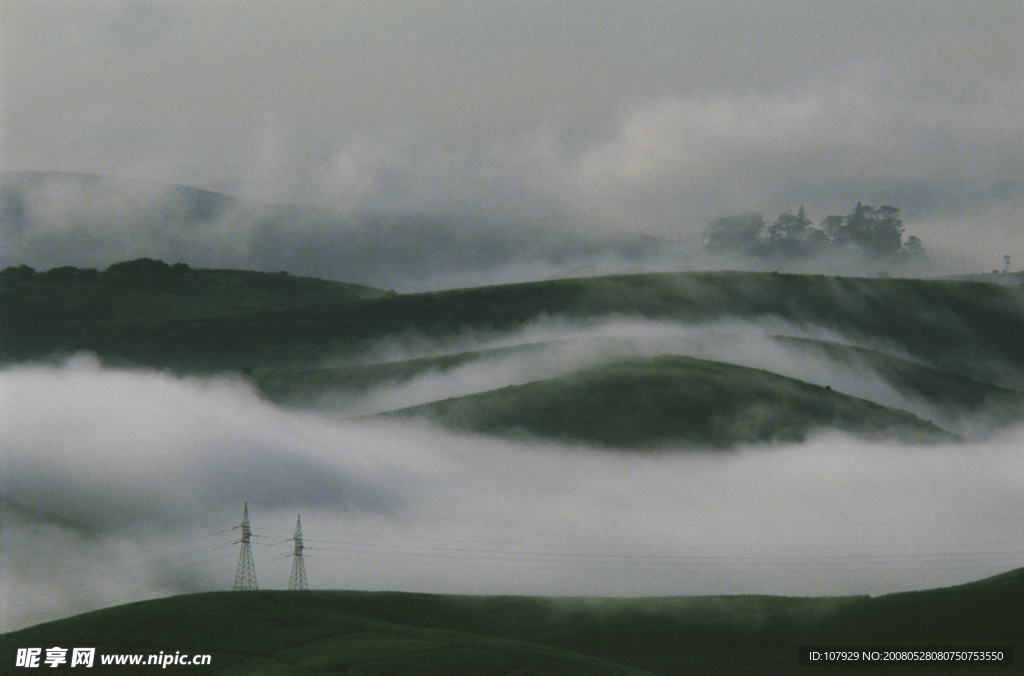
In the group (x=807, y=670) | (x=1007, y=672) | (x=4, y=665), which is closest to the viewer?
(x=4, y=665)

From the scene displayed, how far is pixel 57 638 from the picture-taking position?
552ft

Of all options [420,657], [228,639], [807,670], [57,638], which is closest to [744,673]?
[807,670]

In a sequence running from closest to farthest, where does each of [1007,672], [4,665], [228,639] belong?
[4,665], [228,639], [1007,672]

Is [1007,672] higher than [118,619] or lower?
lower

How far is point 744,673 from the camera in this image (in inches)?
7825

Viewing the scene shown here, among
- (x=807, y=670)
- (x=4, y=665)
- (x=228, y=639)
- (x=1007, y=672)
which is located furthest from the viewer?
(x=807, y=670)

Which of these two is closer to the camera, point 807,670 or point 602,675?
point 602,675

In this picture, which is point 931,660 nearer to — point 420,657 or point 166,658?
point 420,657

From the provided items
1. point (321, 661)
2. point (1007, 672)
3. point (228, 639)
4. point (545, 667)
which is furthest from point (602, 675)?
point (1007, 672)

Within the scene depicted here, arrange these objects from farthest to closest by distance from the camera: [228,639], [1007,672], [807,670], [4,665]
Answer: [807,670], [1007,672], [228,639], [4,665]

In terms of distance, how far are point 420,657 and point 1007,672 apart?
77116 mm

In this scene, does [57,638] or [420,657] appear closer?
[420,657]

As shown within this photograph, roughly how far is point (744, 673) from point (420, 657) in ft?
202

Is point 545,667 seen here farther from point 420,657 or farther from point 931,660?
point 931,660
